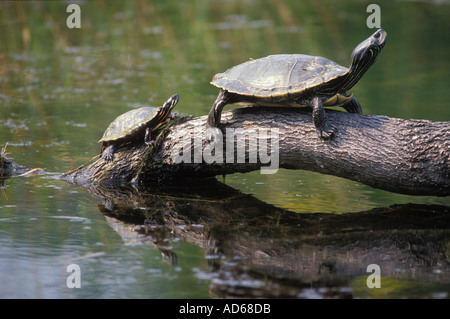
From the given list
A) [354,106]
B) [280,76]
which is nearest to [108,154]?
[280,76]

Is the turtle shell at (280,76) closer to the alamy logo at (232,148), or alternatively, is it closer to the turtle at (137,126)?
the alamy logo at (232,148)

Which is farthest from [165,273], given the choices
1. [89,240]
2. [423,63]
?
[423,63]

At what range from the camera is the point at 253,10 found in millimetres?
14961

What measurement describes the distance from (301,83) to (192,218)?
54.7 inches

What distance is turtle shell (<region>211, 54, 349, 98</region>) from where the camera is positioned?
14.5 ft

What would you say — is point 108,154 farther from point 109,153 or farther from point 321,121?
point 321,121

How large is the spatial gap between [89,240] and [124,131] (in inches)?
52.4

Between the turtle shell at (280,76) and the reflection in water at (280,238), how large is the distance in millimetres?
966

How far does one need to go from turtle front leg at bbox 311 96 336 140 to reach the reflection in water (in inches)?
25.5

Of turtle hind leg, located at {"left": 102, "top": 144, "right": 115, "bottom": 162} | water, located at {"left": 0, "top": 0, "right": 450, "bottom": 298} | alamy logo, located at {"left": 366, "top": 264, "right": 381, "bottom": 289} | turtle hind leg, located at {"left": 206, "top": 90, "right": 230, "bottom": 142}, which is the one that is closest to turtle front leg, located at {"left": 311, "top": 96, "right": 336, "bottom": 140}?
water, located at {"left": 0, "top": 0, "right": 450, "bottom": 298}

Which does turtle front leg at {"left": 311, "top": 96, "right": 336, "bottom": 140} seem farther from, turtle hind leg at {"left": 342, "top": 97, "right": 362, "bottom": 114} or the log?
turtle hind leg at {"left": 342, "top": 97, "right": 362, "bottom": 114}

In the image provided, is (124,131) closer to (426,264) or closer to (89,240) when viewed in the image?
(89,240)

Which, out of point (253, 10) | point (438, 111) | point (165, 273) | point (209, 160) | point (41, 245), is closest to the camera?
point (165, 273)
